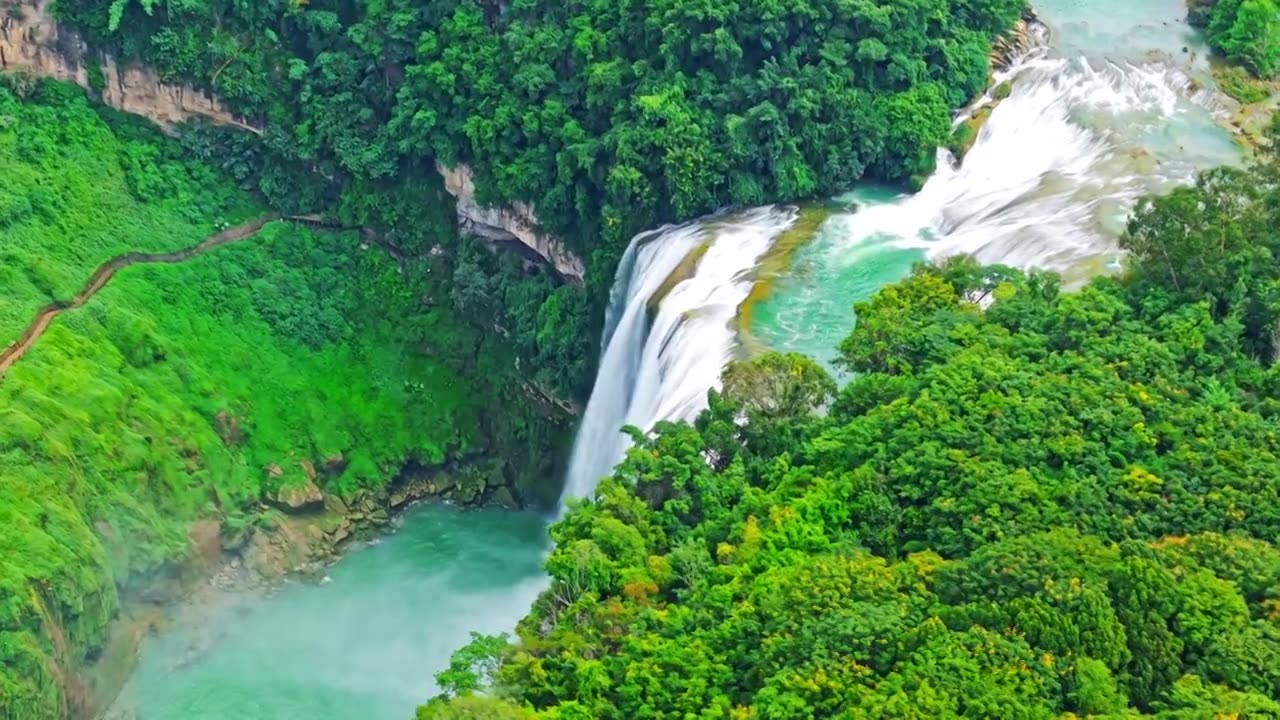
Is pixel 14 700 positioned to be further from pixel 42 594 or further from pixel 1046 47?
pixel 1046 47

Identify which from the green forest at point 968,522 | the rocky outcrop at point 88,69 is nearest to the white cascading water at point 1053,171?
the green forest at point 968,522

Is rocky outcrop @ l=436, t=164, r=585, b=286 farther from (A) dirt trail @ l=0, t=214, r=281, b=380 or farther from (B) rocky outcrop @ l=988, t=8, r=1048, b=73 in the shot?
(B) rocky outcrop @ l=988, t=8, r=1048, b=73

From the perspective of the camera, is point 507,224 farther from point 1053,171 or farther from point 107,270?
point 1053,171

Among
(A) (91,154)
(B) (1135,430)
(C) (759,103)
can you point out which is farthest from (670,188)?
(A) (91,154)

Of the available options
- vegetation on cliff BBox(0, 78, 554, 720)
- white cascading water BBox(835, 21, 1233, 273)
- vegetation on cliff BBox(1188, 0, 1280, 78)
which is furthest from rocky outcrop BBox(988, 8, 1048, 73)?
vegetation on cliff BBox(0, 78, 554, 720)

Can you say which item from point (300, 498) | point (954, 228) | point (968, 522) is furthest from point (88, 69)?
point (968, 522)
